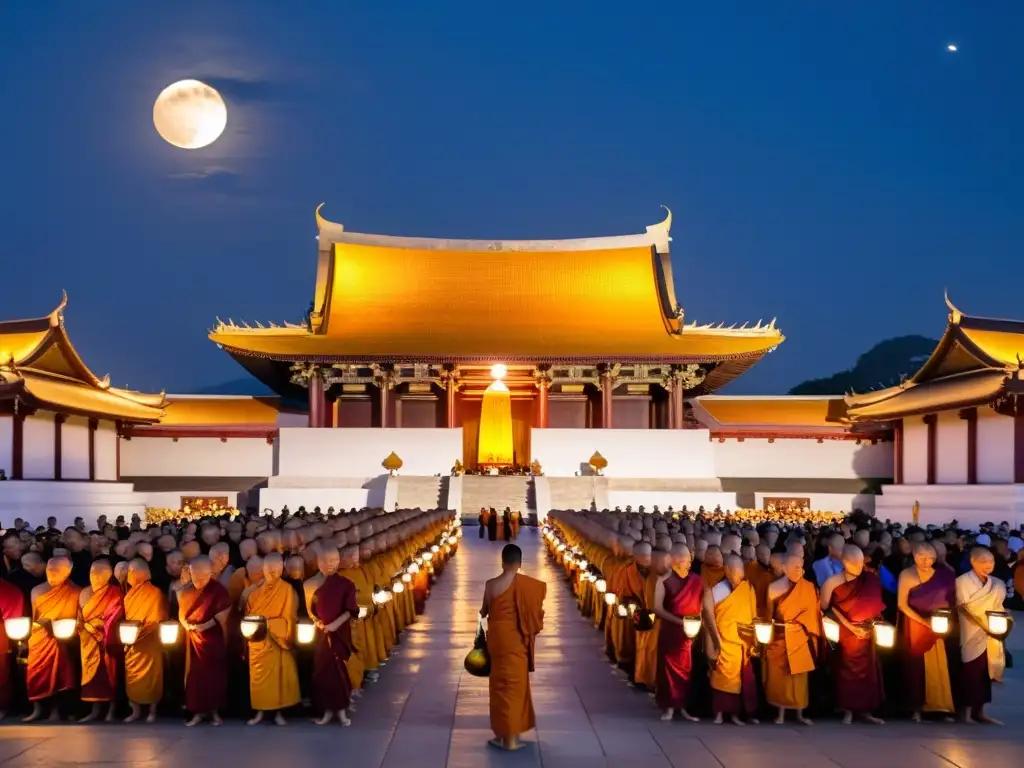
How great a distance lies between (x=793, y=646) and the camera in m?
9.13

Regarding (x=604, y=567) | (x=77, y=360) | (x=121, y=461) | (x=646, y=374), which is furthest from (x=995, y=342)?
(x=121, y=461)

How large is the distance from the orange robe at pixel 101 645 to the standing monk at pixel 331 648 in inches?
62.2

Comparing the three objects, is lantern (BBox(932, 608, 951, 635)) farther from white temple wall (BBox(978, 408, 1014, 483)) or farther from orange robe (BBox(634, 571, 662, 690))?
white temple wall (BBox(978, 408, 1014, 483))

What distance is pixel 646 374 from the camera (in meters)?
37.2

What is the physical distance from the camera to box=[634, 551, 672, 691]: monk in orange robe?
379 inches

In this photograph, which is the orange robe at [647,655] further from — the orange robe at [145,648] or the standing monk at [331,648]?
the orange robe at [145,648]

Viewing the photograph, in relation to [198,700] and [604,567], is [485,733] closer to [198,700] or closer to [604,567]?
[198,700]

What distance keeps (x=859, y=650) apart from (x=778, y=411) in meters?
29.7

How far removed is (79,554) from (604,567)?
5.46 m

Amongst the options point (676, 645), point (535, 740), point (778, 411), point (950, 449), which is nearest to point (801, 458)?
point (778, 411)

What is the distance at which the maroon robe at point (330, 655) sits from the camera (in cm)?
914

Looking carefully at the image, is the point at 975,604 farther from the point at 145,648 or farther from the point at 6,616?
the point at 6,616

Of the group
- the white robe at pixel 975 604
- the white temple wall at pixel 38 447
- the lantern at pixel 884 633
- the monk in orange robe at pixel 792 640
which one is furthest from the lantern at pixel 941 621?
the white temple wall at pixel 38 447

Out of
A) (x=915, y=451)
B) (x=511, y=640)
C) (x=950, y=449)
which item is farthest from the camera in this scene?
(x=915, y=451)
